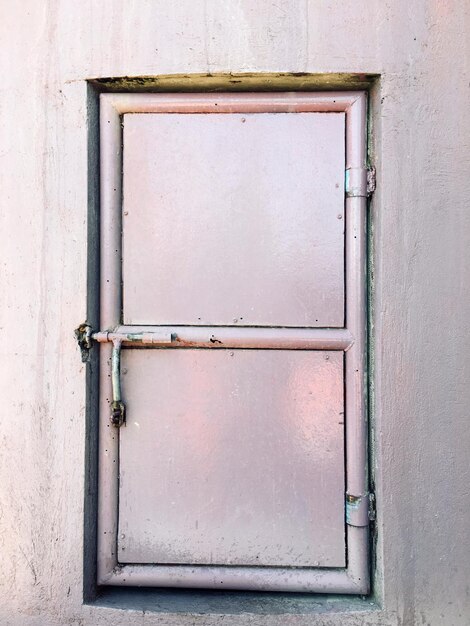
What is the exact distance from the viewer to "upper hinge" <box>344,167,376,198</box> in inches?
59.5

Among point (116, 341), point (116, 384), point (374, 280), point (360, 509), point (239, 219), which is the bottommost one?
point (360, 509)

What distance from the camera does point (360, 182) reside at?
151 cm

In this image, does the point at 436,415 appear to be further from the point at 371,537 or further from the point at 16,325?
the point at 16,325

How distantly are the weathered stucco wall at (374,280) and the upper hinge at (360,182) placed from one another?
4 cm

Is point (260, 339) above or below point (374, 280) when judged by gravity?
below

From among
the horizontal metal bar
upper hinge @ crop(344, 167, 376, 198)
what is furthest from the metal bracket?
upper hinge @ crop(344, 167, 376, 198)

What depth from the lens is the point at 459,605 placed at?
56.9 inches

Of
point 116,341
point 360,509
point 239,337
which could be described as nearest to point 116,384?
point 116,341

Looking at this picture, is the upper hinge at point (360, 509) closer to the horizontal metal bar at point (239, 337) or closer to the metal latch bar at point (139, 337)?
the horizontal metal bar at point (239, 337)

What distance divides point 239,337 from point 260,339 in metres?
0.07

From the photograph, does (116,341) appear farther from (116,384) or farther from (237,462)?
(237,462)

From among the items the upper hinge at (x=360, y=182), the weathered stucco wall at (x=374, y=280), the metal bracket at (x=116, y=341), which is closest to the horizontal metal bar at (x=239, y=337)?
the metal bracket at (x=116, y=341)

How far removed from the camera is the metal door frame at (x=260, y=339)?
1.51m

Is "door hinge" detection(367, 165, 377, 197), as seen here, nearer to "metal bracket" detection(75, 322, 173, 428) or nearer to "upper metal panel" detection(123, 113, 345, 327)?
"upper metal panel" detection(123, 113, 345, 327)
